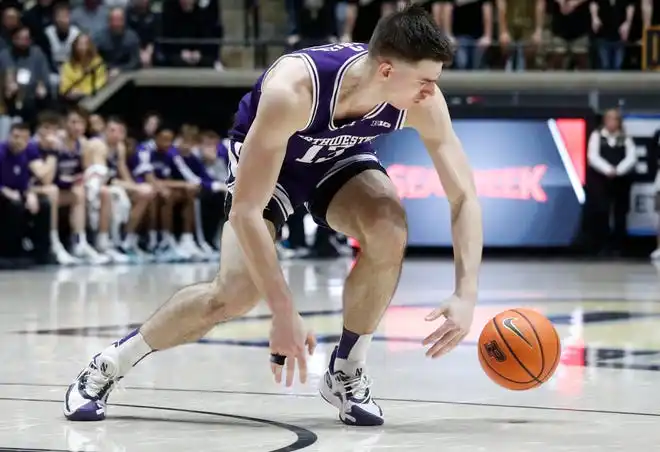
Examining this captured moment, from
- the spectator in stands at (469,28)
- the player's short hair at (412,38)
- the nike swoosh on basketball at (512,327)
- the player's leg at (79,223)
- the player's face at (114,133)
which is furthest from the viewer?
the spectator in stands at (469,28)

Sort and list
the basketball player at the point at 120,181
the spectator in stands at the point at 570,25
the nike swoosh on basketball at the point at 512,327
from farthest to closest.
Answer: the spectator in stands at the point at 570,25 < the basketball player at the point at 120,181 < the nike swoosh on basketball at the point at 512,327

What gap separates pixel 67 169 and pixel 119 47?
3937mm

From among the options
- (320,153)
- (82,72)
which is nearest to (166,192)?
(82,72)

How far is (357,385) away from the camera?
504 centimetres

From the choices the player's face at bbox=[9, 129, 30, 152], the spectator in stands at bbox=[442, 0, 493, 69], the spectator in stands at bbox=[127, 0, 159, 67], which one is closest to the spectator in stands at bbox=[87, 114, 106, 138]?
the player's face at bbox=[9, 129, 30, 152]

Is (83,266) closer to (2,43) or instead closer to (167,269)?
(167,269)

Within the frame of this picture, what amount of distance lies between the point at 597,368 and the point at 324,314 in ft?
10.2

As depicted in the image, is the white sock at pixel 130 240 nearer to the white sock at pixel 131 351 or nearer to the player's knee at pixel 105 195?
the player's knee at pixel 105 195

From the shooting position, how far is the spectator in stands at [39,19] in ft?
60.1

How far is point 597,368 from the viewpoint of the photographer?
6.34 meters

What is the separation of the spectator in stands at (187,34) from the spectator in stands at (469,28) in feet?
11.5

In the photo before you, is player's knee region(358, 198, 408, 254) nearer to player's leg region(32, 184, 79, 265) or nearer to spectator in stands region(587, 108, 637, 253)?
player's leg region(32, 184, 79, 265)

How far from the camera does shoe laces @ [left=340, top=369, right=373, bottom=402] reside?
500 cm

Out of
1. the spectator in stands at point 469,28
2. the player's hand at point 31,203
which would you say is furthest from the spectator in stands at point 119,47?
the spectator in stands at point 469,28
